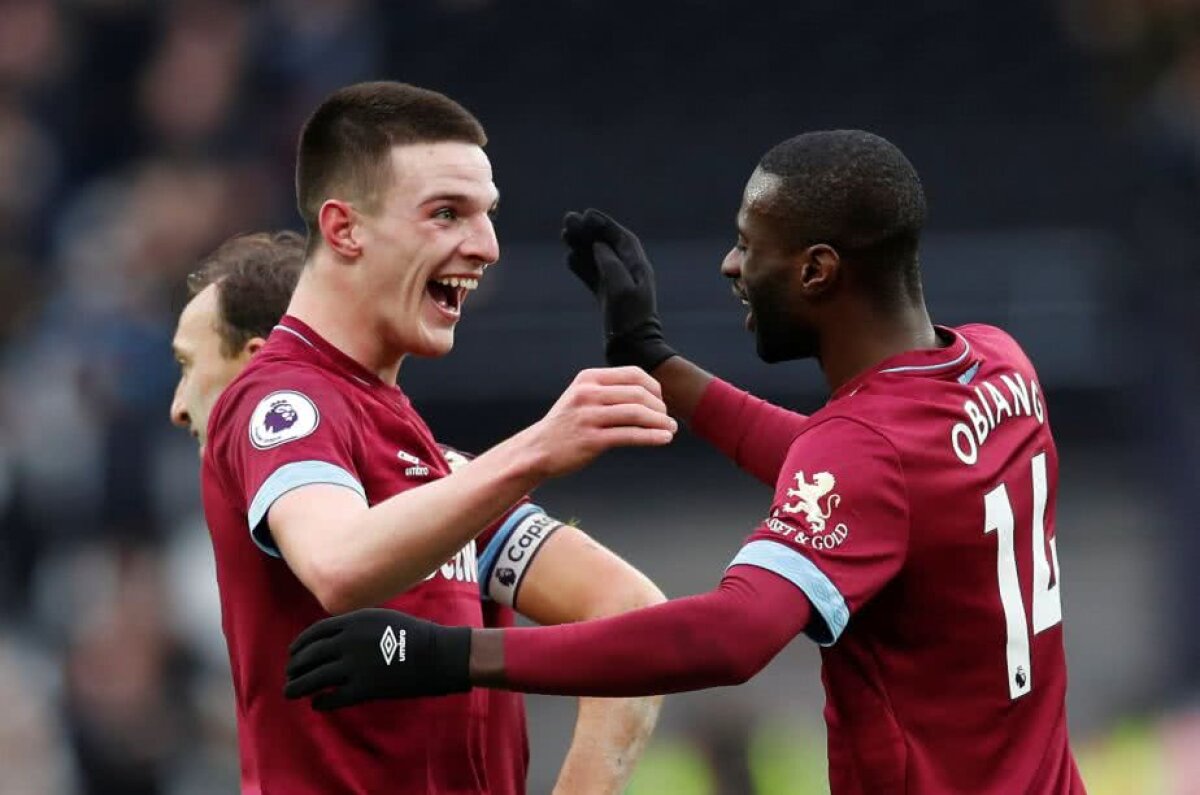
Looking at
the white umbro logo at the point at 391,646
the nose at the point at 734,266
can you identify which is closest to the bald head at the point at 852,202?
the nose at the point at 734,266

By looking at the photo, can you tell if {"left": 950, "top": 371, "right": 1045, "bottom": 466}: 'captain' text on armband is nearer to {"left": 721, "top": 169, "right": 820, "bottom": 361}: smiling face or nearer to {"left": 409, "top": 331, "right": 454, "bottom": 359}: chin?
{"left": 721, "top": 169, "right": 820, "bottom": 361}: smiling face

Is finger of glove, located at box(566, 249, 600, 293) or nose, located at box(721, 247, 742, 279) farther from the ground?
finger of glove, located at box(566, 249, 600, 293)

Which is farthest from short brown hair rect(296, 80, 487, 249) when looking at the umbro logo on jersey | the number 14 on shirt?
the number 14 on shirt

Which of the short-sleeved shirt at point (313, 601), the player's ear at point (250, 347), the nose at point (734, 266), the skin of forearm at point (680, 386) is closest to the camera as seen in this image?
the short-sleeved shirt at point (313, 601)

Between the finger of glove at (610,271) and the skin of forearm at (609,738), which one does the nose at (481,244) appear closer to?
the finger of glove at (610,271)

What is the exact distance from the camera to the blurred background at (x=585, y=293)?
25.9 ft

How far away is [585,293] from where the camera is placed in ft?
30.4

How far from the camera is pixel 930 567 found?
338 centimetres

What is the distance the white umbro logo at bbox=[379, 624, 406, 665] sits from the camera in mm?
3041

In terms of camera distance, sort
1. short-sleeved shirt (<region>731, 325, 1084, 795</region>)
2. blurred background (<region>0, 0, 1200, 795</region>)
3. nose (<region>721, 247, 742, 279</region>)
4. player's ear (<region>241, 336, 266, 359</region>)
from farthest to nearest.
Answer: blurred background (<region>0, 0, 1200, 795</region>) → player's ear (<region>241, 336, 266, 359</region>) → nose (<region>721, 247, 742, 279</region>) → short-sleeved shirt (<region>731, 325, 1084, 795</region>)

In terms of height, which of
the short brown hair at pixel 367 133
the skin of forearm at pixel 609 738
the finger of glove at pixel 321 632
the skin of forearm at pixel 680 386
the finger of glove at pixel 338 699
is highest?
the short brown hair at pixel 367 133

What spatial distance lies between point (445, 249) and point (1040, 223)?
21.6ft

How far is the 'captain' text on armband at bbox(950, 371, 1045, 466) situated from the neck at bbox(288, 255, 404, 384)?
1.03m

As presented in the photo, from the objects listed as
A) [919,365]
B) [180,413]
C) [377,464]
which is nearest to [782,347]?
[919,365]
